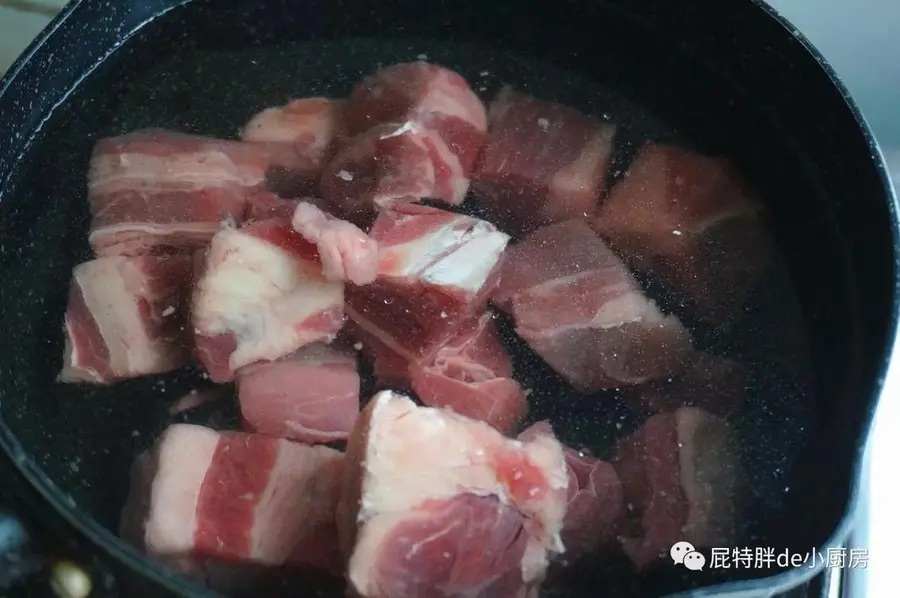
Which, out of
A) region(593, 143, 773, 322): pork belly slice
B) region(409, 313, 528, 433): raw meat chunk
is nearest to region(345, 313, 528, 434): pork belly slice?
region(409, 313, 528, 433): raw meat chunk

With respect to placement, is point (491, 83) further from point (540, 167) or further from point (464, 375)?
point (464, 375)

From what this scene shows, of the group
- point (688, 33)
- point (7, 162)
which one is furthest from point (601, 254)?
point (7, 162)

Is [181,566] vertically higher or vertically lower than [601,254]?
lower

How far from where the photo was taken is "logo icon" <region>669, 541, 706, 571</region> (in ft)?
2.53

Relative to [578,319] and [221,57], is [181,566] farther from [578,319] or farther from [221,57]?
[221,57]

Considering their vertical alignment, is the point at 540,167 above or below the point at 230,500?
above

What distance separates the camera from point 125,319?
893 mm

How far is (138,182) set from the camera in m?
0.99

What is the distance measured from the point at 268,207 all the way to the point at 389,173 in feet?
0.48

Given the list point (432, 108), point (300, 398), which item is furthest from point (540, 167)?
point (300, 398)

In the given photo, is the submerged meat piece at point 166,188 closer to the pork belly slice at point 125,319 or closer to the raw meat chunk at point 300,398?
the pork belly slice at point 125,319

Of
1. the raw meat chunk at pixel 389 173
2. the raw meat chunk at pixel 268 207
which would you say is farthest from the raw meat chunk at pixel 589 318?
the raw meat chunk at pixel 268 207

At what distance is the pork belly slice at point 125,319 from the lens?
88cm

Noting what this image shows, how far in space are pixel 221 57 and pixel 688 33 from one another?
64cm
